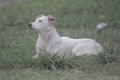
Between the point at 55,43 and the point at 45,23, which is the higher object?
the point at 45,23

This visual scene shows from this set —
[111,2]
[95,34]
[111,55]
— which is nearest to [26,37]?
[95,34]

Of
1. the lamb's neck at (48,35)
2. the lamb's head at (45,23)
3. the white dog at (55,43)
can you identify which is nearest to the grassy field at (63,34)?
the white dog at (55,43)

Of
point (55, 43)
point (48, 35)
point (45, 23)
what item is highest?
point (45, 23)

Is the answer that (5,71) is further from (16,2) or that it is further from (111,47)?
(16,2)

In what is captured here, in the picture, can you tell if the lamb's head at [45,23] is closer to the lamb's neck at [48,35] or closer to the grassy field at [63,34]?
the lamb's neck at [48,35]

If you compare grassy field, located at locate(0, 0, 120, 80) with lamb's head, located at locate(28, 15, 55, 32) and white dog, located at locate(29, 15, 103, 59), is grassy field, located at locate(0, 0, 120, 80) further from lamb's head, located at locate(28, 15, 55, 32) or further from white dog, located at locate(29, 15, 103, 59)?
lamb's head, located at locate(28, 15, 55, 32)

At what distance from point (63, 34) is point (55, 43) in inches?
77.2

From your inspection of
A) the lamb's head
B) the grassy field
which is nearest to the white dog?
the lamb's head

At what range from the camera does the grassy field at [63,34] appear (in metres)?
8.30

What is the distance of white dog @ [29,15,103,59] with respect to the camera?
9.80 meters

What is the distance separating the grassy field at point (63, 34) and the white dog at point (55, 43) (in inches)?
10.8

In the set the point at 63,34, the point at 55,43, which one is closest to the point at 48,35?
the point at 55,43

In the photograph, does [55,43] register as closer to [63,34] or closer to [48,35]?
[48,35]

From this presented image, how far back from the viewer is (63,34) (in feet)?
39.0
